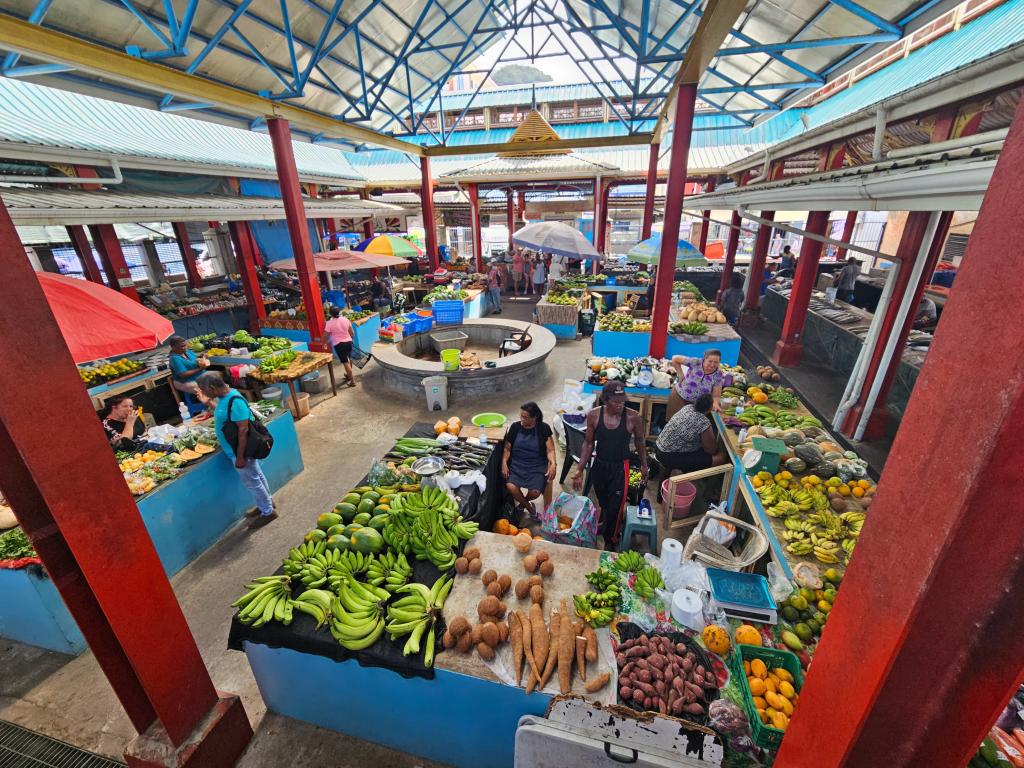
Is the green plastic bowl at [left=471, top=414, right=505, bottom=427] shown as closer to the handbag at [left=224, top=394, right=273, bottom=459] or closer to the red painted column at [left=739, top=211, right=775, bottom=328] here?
the handbag at [left=224, top=394, right=273, bottom=459]

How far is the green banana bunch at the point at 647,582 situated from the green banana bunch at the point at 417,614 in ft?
4.66

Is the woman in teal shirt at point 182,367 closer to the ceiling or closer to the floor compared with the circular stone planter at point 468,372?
closer to the ceiling

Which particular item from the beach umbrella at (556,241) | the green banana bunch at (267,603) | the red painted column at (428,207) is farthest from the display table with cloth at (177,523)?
the red painted column at (428,207)

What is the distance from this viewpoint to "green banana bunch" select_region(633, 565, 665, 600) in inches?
124

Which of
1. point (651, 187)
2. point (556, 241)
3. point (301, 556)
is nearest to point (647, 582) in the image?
point (301, 556)

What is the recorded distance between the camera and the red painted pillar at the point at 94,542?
1932mm

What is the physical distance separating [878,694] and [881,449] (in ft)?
20.2

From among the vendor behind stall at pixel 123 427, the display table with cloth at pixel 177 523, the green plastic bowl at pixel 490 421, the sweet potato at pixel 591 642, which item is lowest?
the display table with cloth at pixel 177 523

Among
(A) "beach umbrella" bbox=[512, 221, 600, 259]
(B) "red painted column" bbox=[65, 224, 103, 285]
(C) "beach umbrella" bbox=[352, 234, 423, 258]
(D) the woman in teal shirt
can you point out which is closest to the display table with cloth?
(D) the woman in teal shirt

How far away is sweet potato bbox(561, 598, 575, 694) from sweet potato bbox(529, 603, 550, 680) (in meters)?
0.10

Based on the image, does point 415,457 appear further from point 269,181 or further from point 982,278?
point 269,181

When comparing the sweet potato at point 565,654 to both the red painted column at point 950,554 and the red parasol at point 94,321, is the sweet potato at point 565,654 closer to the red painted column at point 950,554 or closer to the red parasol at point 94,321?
the red painted column at point 950,554

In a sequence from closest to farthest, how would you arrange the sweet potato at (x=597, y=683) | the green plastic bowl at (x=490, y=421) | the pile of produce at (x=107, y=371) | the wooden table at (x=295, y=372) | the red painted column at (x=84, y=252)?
1. the sweet potato at (x=597, y=683)
2. the green plastic bowl at (x=490, y=421)
3. the pile of produce at (x=107, y=371)
4. the wooden table at (x=295, y=372)
5. the red painted column at (x=84, y=252)

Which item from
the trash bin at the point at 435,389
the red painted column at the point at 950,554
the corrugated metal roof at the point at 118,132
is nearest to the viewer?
the red painted column at the point at 950,554
